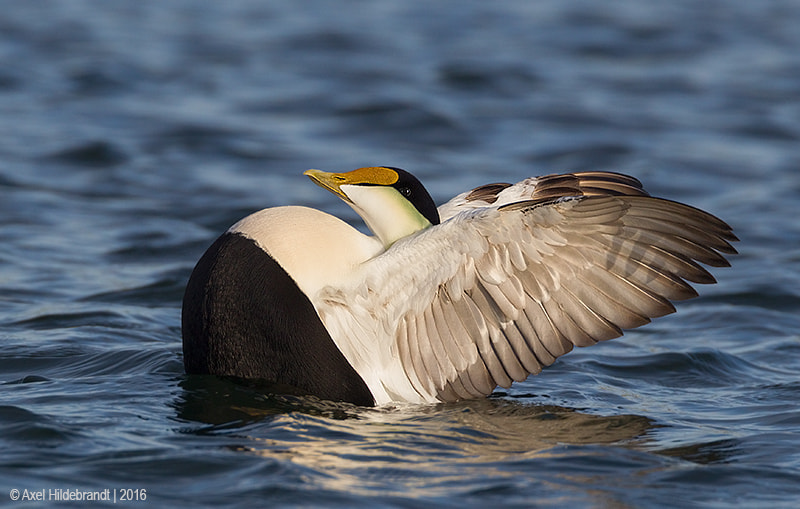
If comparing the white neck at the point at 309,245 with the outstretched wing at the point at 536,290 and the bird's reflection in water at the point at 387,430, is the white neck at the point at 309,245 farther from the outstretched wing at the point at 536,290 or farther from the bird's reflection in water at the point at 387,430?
the bird's reflection in water at the point at 387,430

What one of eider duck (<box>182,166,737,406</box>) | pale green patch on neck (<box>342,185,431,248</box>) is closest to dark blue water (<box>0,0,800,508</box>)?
eider duck (<box>182,166,737,406</box>)

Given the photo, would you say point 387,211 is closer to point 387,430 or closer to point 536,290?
point 536,290

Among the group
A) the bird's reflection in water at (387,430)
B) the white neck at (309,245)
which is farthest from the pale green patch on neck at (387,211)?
the bird's reflection in water at (387,430)

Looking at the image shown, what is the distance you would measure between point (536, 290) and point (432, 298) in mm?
414

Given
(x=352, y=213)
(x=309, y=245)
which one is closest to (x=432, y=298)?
(x=309, y=245)

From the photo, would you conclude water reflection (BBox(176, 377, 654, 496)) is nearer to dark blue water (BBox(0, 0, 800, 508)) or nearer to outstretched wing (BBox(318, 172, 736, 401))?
dark blue water (BBox(0, 0, 800, 508))

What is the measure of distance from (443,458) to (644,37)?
1200 centimetres

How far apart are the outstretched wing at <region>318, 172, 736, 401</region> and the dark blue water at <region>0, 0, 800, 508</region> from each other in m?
0.28

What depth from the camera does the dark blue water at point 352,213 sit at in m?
4.09

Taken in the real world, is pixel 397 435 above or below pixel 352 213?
below

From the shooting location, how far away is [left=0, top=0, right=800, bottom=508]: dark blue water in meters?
4.09

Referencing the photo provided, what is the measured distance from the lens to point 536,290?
4496mm

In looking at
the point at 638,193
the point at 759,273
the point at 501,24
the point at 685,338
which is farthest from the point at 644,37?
the point at 638,193

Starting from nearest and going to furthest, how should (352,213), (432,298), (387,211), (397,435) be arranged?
(397,435)
(432,298)
(387,211)
(352,213)
